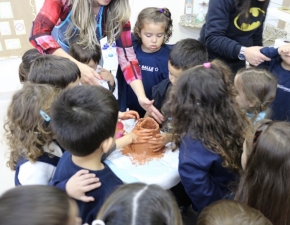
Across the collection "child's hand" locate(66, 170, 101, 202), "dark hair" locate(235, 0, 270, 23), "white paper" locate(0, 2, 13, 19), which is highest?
"dark hair" locate(235, 0, 270, 23)

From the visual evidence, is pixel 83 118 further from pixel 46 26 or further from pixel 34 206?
pixel 46 26

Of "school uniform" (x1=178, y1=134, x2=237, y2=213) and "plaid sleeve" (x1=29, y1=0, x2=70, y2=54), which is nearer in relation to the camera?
"school uniform" (x1=178, y1=134, x2=237, y2=213)

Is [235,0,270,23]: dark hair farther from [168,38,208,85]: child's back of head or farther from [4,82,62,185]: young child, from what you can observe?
[4,82,62,185]: young child

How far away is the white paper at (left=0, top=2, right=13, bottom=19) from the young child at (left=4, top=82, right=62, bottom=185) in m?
1.96

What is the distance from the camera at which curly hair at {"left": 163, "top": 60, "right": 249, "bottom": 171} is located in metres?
1.13

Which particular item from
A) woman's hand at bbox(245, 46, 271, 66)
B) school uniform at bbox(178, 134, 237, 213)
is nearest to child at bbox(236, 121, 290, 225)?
school uniform at bbox(178, 134, 237, 213)

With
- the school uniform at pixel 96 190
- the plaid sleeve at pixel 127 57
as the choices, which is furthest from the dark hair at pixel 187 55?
the school uniform at pixel 96 190

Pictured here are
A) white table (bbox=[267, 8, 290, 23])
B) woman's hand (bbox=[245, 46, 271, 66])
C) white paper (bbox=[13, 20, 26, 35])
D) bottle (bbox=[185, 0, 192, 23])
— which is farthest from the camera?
bottle (bbox=[185, 0, 192, 23])

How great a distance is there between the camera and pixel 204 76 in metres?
1.13

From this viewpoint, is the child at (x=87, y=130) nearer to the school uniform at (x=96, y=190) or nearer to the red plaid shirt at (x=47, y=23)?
the school uniform at (x=96, y=190)

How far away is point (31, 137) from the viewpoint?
1.14 m

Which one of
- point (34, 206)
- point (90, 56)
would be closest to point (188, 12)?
point (90, 56)

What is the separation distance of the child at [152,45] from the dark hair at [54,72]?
602mm

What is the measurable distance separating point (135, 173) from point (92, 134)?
0.90 ft
